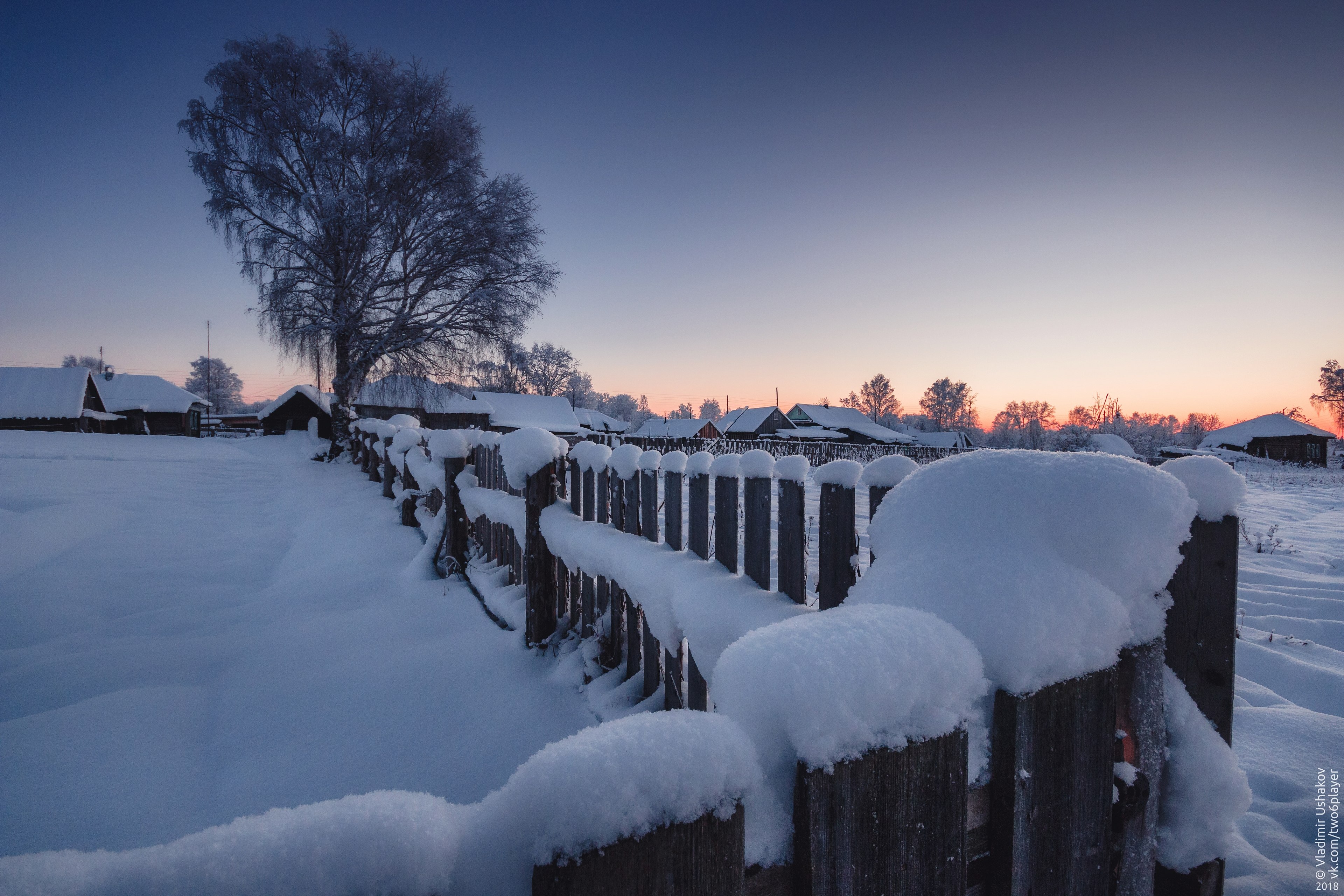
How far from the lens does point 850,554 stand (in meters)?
1.66

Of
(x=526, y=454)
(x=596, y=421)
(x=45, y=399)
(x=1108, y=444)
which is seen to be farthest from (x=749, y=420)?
(x=526, y=454)

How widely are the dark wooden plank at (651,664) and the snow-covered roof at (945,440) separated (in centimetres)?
3439

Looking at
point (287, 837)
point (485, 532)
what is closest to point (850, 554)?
point (287, 837)

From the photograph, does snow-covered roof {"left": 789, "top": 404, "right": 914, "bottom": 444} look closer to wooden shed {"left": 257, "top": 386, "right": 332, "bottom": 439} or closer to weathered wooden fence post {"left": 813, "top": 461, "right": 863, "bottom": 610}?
wooden shed {"left": 257, "top": 386, "right": 332, "bottom": 439}

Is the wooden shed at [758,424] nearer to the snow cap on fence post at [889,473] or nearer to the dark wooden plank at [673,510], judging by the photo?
the dark wooden plank at [673,510]

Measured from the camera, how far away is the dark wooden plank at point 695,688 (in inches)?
75.7

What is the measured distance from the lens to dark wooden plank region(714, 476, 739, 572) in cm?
200

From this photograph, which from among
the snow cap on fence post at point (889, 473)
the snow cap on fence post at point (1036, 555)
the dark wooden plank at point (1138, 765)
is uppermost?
the snow cap on fence post at point (889, 473)

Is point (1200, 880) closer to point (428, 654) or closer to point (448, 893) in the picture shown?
point (448, 893)

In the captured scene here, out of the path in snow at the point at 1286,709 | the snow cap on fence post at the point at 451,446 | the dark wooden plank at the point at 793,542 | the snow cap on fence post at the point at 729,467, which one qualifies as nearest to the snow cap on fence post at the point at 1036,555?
the dark wooden plank at the point at 793,542

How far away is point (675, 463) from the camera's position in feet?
7.57

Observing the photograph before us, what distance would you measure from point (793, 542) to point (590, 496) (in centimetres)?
154

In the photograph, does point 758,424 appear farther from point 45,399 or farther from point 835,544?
point 835,544

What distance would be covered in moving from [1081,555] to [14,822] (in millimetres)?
3194
